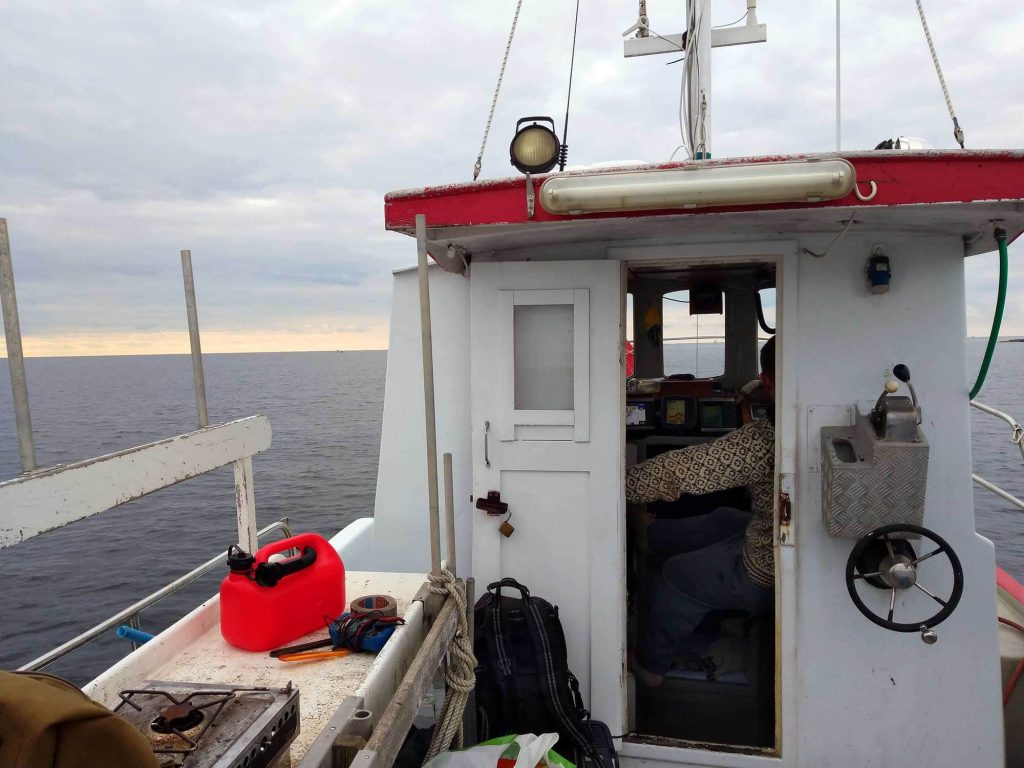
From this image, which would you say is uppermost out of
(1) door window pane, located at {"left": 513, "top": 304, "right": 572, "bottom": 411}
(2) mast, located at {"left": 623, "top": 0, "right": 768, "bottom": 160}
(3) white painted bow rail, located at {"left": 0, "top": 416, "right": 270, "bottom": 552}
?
(2) mast, located at {"left": 623, "top": 0, "right": 768, "bottom": 160}

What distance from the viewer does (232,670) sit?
2.27 metres

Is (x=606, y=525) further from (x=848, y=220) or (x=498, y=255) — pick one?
(x=848, y=220)

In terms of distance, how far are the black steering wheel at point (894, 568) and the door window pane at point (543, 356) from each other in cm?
145

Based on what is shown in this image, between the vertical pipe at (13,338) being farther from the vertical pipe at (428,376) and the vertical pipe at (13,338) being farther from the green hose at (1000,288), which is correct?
the green hose at (1000,288)

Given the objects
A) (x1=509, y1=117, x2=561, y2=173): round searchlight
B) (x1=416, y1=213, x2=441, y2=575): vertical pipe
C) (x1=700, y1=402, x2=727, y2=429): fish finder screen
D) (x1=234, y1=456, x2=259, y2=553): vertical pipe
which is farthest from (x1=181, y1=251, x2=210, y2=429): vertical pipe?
(x1=700, y1=402, x2=727, y2=429): fish finder screen

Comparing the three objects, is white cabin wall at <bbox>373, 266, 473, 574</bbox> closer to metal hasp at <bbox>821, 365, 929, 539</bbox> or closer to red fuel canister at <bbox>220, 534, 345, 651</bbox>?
red fuel canister at <bbox>220, 534, 345, 651</bbox>

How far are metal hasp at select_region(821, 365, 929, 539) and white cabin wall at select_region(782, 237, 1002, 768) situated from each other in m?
0.16

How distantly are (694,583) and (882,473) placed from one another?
1339 millimetres

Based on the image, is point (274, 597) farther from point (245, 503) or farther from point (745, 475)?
point (745, 475)

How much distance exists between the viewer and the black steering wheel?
2.67m

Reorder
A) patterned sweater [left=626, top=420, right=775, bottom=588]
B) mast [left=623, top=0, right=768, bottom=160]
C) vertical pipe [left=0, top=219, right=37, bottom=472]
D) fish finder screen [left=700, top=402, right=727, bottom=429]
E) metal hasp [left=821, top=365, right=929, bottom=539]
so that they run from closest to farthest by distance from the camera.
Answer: vertical pipe [left=0, top=219, right=37, bottom=472], metal hasp [left=821, top=365, right=929, bottom=539], patterned sweater [left=626, top=420, right=775, bottom=588], mast [left=623, top=0, right=768, bottom=160], fish finder screen [left=700, top=402, right=727, bottom=429]

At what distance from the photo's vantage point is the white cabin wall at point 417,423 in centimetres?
396

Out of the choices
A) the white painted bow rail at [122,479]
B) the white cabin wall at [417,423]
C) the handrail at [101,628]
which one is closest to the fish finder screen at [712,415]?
the white cabin wall at [417,423]

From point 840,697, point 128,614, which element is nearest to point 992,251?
point 840,697
